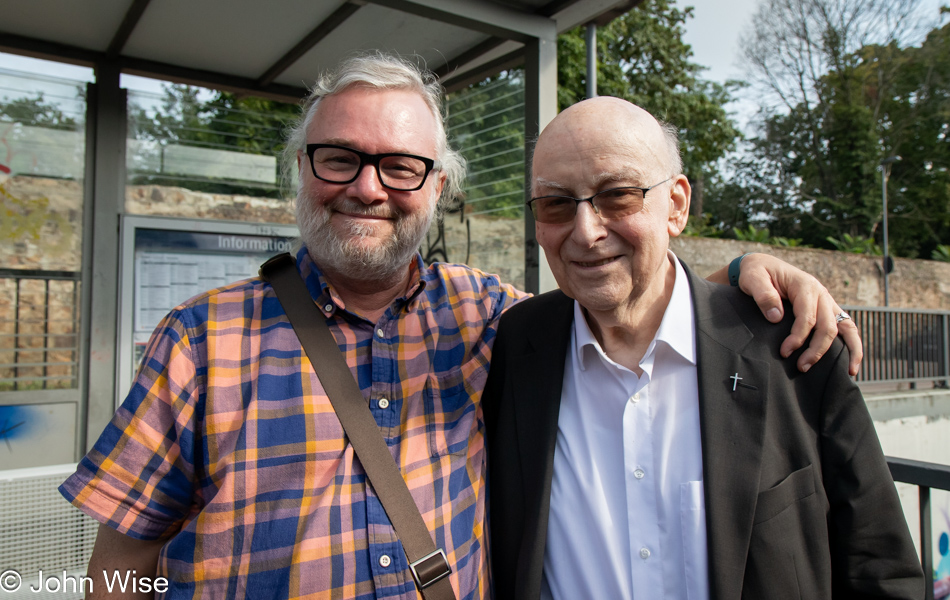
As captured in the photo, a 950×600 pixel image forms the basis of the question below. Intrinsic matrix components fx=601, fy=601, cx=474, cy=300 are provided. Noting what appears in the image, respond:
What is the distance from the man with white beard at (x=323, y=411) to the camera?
1542 millimetres

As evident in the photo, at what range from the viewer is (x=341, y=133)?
75.5 inches

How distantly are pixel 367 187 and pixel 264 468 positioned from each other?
877 mm

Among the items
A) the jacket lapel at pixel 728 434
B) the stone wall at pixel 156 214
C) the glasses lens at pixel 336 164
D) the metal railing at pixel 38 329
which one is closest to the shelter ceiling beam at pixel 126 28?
the stone wall at pixel 156 214

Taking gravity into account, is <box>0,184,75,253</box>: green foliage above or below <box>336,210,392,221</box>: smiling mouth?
above

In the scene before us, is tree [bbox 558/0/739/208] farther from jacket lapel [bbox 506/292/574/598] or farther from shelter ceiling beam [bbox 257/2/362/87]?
jacket lapel [bbox 506/292/574/598]

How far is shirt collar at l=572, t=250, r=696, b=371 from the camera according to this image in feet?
5.56

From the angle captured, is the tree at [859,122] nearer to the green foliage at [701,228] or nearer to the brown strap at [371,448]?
the green foliage at [701,228]

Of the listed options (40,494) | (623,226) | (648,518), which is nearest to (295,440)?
(648,518)

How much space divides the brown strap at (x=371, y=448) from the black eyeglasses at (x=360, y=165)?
0.43 metres

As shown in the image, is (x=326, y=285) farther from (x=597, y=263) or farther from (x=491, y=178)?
(x=491, y=178)

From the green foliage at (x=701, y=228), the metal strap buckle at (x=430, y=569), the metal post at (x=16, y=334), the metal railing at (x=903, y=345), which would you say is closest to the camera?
the metal strap buckle at (x=430, y=569)

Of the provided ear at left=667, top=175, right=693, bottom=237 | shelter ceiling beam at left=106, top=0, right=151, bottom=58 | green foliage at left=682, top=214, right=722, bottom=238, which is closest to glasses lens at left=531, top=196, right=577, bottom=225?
ear at left=667, top=175, right=693, bottom=237

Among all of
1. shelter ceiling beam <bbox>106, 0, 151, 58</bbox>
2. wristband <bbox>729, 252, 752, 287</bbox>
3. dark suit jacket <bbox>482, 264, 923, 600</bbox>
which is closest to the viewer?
dark suit jacket <bbox>482, 264, 923, 600</bbox>

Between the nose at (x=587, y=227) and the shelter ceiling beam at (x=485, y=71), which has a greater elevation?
the shelter ceiling beam at (x=485, y=71)
